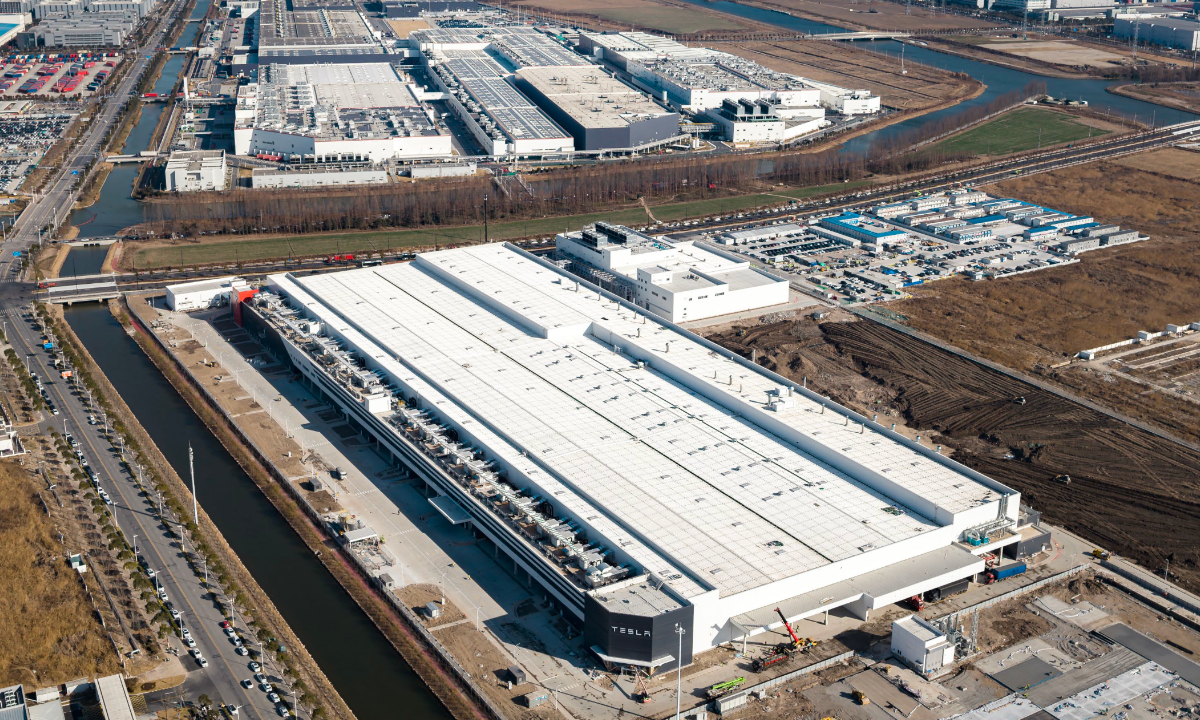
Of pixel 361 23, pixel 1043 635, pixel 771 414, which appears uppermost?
pixel 361 23

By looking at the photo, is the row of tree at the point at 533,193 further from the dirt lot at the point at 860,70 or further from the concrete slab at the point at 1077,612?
the concrete slab at the point at 1077,612

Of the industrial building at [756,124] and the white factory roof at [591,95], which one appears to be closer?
the white factory roof at [591,95]

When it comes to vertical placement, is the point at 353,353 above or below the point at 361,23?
below

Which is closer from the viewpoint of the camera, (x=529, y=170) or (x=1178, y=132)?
(x=529, y=170)

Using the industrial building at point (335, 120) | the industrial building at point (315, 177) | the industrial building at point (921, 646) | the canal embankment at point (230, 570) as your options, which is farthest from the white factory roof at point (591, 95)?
the industrial building at point (921, 646)

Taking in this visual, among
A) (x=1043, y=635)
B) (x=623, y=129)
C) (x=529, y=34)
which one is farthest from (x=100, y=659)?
(x=529, y=34)

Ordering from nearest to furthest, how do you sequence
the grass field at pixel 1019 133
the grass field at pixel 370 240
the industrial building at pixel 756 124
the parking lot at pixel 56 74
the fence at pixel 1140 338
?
the fence at pixel 1140 338 < the grass field at pixel 370 240 < the grass field at pixel 1019 133 < the industrial building at pixel 756 124 < the parking lot at pixel 56 74

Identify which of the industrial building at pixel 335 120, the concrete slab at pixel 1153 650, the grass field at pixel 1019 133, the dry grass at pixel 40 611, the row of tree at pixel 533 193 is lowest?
the concrete slab at pixel 1153 650

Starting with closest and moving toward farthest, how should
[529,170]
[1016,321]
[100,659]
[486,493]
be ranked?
[100,659], [486,493], [1016,321], [529,170]

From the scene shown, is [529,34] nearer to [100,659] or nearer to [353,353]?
[353,353]
